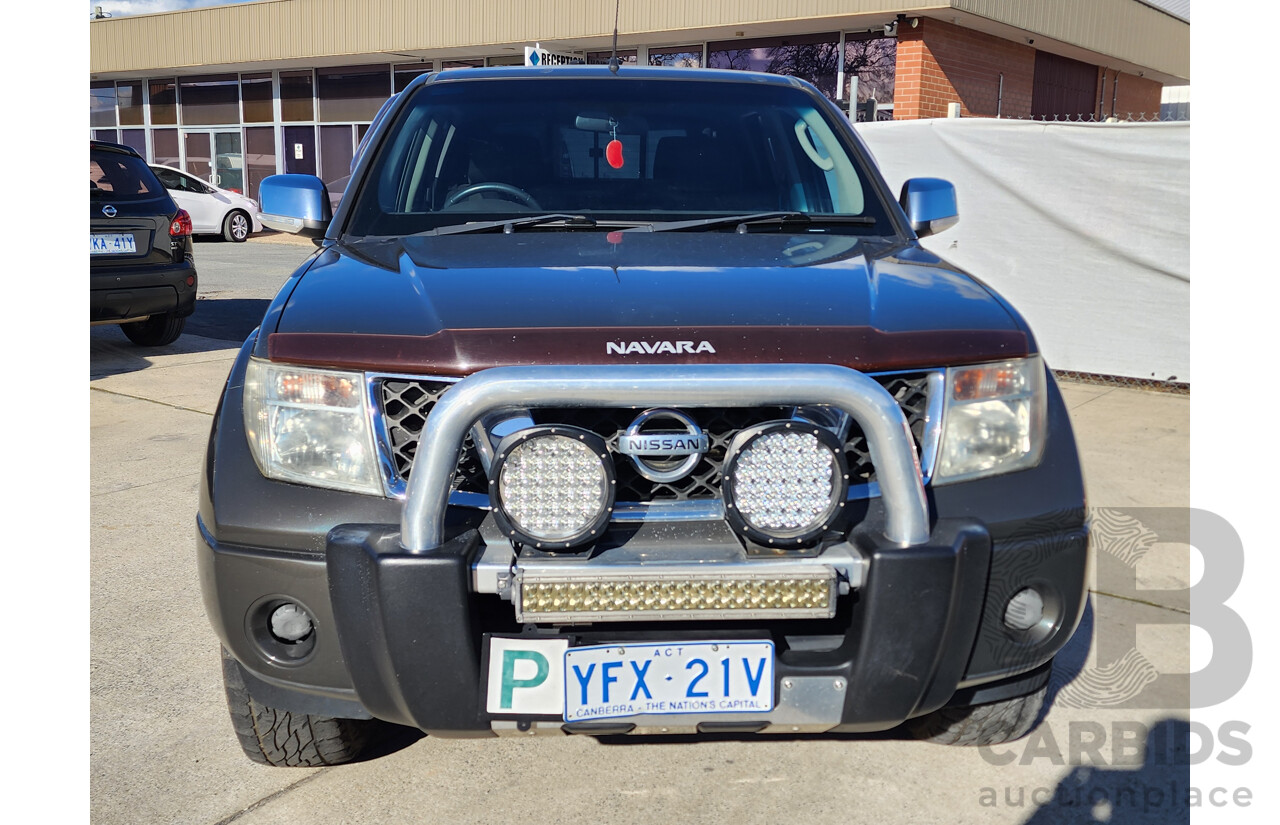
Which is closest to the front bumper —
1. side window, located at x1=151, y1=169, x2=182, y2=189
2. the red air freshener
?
the red air freshener

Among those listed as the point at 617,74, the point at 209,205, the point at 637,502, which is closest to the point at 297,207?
the point at 617,74

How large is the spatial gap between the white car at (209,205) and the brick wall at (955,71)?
36.0 feet

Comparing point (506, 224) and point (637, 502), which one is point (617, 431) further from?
point (506, 224)

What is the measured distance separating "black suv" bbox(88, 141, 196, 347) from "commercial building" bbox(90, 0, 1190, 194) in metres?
7.61

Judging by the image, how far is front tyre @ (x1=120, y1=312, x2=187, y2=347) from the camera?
8727 millimetres

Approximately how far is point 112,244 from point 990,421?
24.2ft

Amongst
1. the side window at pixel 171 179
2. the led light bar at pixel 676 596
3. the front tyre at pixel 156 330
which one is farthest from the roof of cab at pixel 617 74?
the side window at pixel 171 179

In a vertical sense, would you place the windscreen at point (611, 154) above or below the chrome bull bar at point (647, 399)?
above

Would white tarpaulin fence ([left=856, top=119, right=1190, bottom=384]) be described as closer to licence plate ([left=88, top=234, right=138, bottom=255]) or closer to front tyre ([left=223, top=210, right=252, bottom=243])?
licence plate ([left=88, top=234, right=138, bottom=255])

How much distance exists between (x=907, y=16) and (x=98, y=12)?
25463mm

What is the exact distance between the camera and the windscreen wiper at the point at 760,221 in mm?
2885

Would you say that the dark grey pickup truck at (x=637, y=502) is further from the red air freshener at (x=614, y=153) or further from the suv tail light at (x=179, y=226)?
the suv tail light at (x=179, y=226)

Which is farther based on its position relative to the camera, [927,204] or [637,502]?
[927,204]

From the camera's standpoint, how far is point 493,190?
3195 mm
